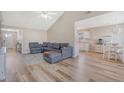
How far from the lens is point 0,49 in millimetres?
2111

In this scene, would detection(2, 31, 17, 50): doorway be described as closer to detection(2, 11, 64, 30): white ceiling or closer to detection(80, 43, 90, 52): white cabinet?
detection(2, 11, 64, 30): white ceiling

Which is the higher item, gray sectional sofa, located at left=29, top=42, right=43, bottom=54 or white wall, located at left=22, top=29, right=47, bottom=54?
white wall, located at left=22, top=29, right=47, bottom=54

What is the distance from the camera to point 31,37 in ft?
22.8

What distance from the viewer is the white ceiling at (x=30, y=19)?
511cm

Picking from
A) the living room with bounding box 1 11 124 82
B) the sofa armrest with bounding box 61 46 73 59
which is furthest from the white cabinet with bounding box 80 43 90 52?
the sofa armrest with bounding box 61 46 73 59

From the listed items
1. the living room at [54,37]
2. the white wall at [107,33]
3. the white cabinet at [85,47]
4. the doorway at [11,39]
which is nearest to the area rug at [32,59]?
the living room at [54,37]

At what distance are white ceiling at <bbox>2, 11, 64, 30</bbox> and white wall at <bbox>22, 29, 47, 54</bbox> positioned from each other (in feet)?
1.23

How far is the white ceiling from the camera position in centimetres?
511

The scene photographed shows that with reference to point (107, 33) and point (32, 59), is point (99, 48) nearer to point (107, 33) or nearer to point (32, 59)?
point (107, 33)

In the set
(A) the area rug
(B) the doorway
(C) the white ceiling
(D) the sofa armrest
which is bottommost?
(A) the area rug
